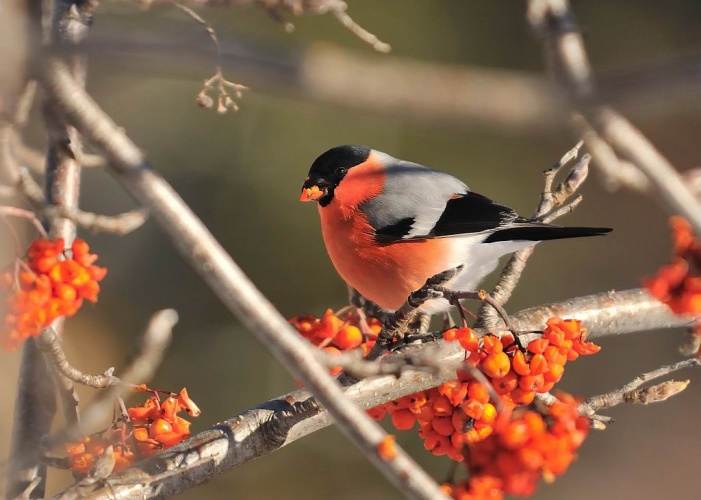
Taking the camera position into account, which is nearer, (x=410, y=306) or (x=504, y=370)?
(x=410, y=306)

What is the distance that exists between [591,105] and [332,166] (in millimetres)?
1449

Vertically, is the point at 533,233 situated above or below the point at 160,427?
above

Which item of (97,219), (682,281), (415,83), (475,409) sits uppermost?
(415,83)

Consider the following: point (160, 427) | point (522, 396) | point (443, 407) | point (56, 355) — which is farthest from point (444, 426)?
point (56, 355)

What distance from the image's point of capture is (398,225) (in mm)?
1880

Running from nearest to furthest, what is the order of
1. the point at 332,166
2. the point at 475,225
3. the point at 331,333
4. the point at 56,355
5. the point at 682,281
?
the point at 682,281, the point at 56,355, the point at 331,333, the point at 475,225, the point at 332,166

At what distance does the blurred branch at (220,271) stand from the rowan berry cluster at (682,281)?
1.03 feet

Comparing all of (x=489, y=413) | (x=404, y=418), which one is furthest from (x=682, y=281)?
(x=404, y=418)

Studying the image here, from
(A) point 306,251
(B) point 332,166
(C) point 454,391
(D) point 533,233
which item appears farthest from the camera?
(A) point 306,251

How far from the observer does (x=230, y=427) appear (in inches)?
48.4

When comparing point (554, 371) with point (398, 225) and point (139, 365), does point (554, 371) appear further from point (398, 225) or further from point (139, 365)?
point (398, 225)

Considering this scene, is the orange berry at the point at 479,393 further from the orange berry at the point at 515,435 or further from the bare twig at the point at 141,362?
the bare twig at the point at 141,362

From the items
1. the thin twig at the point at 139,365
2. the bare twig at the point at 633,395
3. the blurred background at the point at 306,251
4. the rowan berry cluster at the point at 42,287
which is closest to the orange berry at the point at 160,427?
the rowan berry cluster at the point at 42,287

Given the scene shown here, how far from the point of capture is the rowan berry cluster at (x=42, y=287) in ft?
3.12
